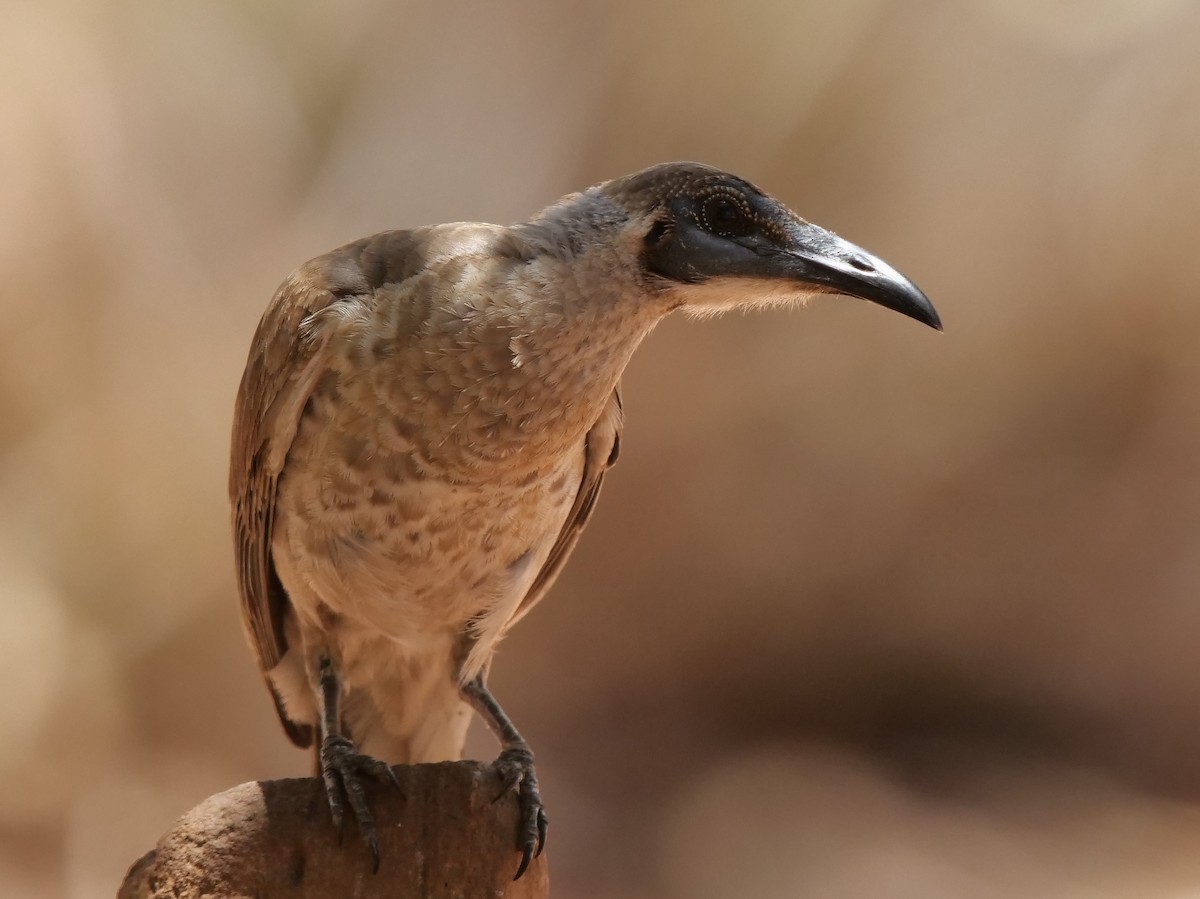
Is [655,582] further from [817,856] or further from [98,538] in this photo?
[98,538]

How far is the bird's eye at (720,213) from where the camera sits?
2439 mm

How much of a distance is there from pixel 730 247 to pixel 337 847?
4.72 feet

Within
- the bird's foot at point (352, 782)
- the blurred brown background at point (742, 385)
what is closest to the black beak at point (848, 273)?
the bird's foot at point (352, 782)

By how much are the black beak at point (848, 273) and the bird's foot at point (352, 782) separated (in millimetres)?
1328

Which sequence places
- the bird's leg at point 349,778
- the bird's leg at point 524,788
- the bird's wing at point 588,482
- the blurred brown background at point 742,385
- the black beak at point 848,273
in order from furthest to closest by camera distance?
1. the blurred brown background at point 742,385
2. the bird's wing at point 588,482
3. the bird's leg at point 524,788
4. the bird's leg at point 349,778
5. the black beak at point 848,273

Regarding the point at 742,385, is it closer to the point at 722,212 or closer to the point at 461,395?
the point at 722,212

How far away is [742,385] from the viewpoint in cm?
496

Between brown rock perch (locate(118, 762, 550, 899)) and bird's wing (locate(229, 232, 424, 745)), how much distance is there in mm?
580

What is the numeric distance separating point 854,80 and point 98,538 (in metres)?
3.47

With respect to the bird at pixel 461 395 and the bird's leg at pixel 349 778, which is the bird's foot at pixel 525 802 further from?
the bird's leg at pixel 349 778

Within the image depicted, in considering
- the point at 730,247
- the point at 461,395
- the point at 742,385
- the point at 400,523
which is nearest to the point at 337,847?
the point at 400,523

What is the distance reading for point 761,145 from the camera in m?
4.72

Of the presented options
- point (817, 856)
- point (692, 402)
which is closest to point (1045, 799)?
point (817, 856)

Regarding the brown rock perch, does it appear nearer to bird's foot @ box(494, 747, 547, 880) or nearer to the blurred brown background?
bird's foot @ box(494, 747, 547, 880)
